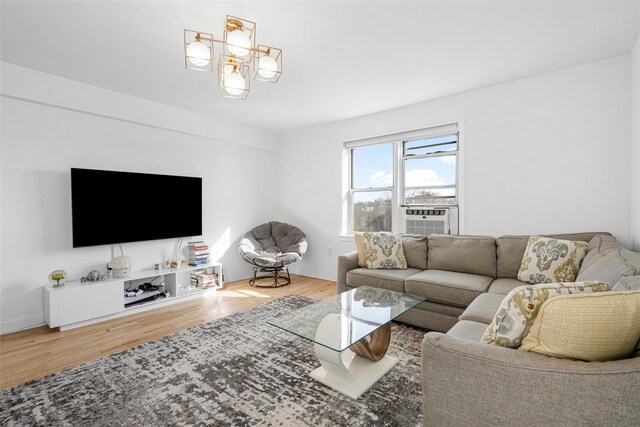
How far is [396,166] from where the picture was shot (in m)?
4.18

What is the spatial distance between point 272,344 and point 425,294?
4.71ft

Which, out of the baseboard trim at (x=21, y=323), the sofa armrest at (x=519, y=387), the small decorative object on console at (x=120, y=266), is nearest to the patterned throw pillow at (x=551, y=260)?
the sofa armrest at (x=519, y=387)

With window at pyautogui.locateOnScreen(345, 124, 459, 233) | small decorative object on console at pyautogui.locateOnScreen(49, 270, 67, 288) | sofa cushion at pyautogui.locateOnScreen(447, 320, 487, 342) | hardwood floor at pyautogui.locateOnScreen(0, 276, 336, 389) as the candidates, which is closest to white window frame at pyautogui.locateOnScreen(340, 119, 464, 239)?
window at pyautogui.locateOnScreen(345, 124, 459, 233)

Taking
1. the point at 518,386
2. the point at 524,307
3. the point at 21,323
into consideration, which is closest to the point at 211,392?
the point at 518,386

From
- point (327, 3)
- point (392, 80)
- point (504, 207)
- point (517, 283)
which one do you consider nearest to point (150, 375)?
point (327, 3)

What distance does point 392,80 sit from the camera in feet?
10.3

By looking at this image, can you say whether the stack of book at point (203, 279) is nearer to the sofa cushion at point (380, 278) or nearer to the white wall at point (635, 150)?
the sofa cushion at point (380, 278)

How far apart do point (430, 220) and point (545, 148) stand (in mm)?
1385

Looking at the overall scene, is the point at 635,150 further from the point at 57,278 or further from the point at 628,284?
the point at 57,278

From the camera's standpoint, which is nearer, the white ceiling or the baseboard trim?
the white ceiling

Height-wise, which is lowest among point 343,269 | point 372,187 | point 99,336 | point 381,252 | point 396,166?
point 99,336

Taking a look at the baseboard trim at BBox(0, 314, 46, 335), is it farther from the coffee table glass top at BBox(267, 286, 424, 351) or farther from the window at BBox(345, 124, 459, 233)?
the window at BBox(345, 124, 459, 233)

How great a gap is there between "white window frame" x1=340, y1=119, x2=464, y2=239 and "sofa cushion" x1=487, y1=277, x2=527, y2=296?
0.92m

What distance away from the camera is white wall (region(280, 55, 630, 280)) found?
8.87 feet
